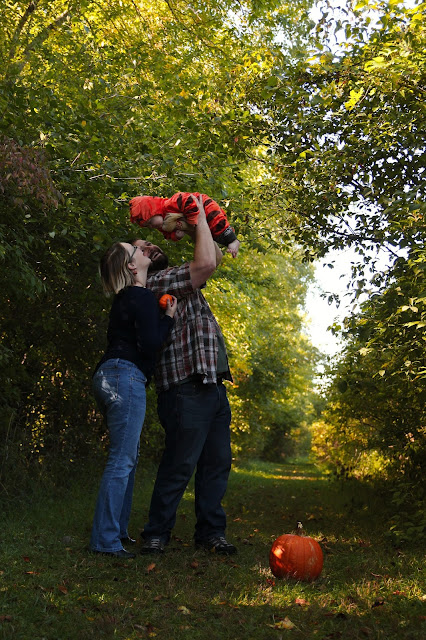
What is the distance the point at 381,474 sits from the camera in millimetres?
9375

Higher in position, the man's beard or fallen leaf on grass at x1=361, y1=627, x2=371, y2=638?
the man's beard

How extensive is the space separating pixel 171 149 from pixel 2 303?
2.33 metres

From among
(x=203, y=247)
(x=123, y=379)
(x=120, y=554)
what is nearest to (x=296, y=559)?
(x=120, y=554)

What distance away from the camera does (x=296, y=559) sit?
371 centimetres

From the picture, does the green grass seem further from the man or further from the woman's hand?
the woman's hand

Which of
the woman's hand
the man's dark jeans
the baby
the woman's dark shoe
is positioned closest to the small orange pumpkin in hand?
the woman's hand

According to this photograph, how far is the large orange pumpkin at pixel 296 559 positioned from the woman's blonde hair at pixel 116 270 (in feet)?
6.53

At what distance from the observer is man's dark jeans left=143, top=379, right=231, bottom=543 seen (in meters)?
4.29

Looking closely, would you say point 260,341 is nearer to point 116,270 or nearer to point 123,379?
point 116,270

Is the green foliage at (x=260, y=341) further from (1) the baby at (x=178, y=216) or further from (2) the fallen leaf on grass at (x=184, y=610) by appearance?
(2) the fallen leaf on grass at (x=184, y=610)

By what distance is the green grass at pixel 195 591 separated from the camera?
2.80 metres

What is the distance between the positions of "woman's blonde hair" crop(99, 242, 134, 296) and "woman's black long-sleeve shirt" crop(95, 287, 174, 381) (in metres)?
0.07

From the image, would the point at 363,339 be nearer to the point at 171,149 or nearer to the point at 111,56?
the point at 171,149

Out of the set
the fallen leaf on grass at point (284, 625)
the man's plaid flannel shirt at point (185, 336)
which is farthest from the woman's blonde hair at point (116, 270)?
the fallen leaf on grass at point (284, 625)
